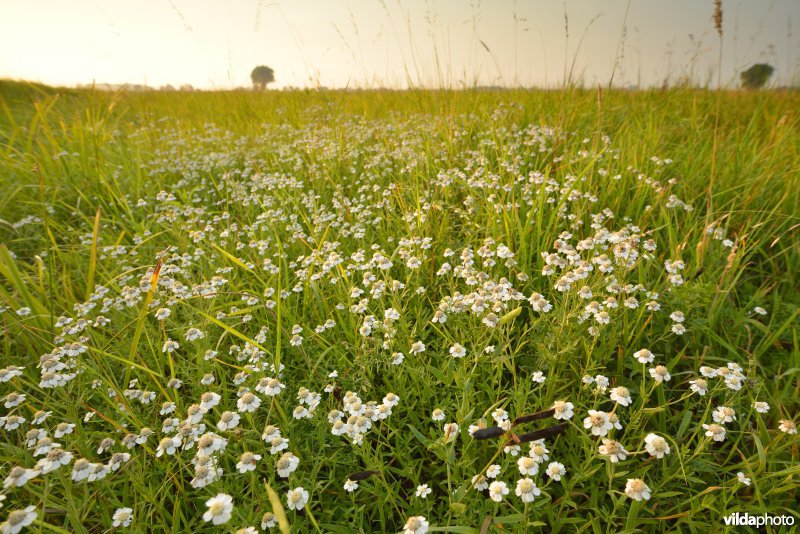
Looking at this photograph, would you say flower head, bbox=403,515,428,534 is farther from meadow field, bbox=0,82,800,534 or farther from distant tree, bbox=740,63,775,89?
distant tree, bbox=740,63,775,89

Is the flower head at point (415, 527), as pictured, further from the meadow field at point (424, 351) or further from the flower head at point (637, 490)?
the flower head at point (637, 490)

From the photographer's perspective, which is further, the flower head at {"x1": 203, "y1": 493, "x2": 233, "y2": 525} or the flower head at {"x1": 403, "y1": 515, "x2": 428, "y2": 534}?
the flower head at {"x1": 403, "y1": 515, "x2": 428, "y2": 534}

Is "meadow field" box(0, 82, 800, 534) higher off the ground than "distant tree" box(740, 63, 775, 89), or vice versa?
"distant tree" box(740, 63, 775, 89)

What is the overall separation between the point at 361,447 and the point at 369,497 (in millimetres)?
271

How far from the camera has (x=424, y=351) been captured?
2330 millimetres

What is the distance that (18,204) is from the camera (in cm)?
474

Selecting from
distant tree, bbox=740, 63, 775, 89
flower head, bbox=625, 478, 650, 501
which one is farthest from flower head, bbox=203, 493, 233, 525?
distant tree, bbox=740, 63, 775, 89

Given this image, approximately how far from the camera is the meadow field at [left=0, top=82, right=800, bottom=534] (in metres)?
1.63

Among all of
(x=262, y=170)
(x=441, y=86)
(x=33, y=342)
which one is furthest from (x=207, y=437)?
(x=441, y=86)

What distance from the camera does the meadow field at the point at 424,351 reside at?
163 centimetres

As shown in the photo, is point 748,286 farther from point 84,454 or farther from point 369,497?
point 84,454

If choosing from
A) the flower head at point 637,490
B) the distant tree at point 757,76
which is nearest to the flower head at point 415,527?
the flower head at point 637,490

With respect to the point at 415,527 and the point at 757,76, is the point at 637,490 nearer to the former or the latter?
the point at 415,527

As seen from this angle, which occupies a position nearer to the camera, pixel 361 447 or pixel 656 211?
pixel 361 447
